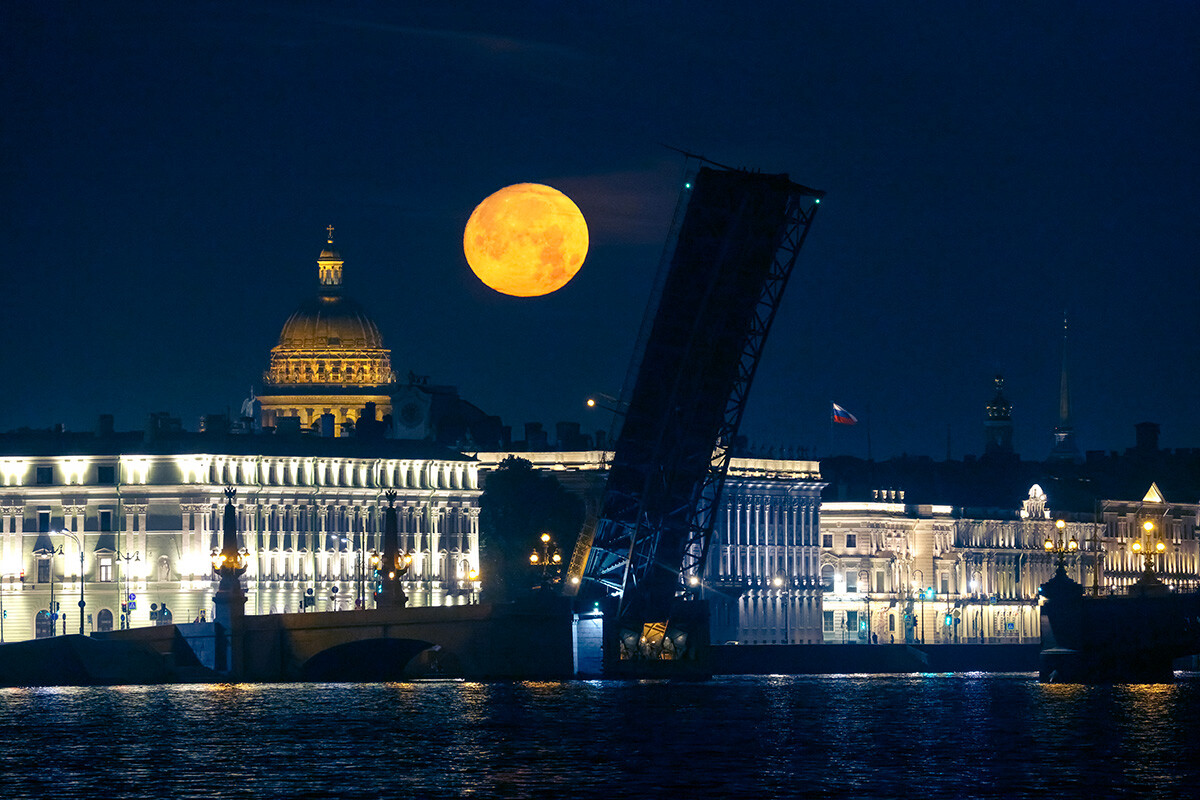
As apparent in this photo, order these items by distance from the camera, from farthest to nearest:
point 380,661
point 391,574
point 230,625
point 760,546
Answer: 1. point 760,546
2. point 380,661
3. point 391,574
4. point 230,625

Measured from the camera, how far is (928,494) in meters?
180

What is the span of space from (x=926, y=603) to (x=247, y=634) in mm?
78631

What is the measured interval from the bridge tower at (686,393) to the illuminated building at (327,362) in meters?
87.0

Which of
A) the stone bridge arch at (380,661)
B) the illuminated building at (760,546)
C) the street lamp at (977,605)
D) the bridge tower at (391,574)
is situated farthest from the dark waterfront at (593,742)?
the street lamp at (977,605)

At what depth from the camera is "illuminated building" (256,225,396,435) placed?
604 ft

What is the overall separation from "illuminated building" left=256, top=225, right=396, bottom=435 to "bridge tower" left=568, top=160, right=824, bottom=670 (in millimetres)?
86988

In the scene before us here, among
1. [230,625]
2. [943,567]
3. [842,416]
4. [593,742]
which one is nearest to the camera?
[593,742]

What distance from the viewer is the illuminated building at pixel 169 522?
14050 cm

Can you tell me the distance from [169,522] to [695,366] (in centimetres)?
5974

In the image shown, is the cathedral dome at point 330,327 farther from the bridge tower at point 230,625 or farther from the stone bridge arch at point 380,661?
the bridge tower at point 230,625

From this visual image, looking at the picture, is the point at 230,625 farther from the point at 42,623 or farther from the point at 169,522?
the point at 169,522

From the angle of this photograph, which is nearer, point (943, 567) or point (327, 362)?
point (943, 567)

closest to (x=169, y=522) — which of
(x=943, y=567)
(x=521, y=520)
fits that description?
(x=521, y=520)

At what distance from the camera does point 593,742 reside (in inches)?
2795
